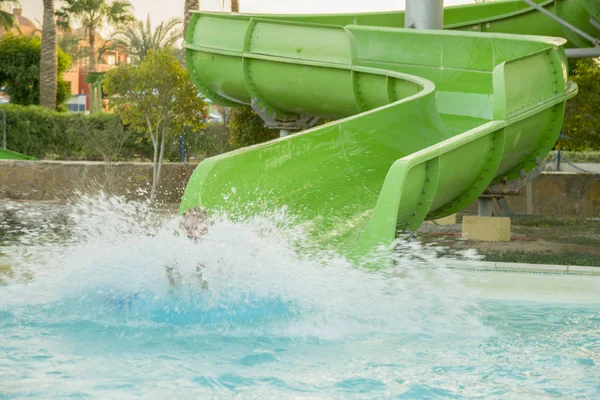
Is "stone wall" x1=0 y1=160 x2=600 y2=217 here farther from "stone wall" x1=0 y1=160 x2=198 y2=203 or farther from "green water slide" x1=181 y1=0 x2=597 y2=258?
"green water slide" x1=181 y1=0 x2=597 y2=258

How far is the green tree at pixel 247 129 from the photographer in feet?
52.7

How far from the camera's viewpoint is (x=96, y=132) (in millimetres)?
18328

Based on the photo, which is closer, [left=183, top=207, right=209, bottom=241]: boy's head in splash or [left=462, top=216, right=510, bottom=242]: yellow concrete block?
[left=183, top=207, right=209, bottom=241]: boy's head in splash

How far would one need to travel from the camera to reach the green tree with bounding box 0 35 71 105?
2797cm

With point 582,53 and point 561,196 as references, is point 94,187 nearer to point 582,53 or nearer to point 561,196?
point 561,196

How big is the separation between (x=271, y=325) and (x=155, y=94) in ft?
30.4

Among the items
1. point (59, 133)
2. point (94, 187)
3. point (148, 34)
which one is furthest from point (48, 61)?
point (148, 34)

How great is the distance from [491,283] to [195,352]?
117 inches

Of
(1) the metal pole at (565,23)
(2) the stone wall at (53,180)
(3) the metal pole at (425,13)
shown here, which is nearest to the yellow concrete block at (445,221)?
(3) the metal pole at (425,13)

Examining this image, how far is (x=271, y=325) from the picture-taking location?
5852 mm

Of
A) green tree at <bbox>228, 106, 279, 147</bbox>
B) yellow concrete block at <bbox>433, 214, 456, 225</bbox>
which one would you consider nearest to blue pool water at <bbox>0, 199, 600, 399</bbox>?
yellow concrete block at <bbox>433, 214, 456, 225</bbox>

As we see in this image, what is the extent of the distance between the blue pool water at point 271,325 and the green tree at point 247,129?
28.0 ft

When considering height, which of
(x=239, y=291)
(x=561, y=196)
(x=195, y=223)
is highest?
(x=195, y=223)

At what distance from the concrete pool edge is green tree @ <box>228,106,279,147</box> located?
8710mm
